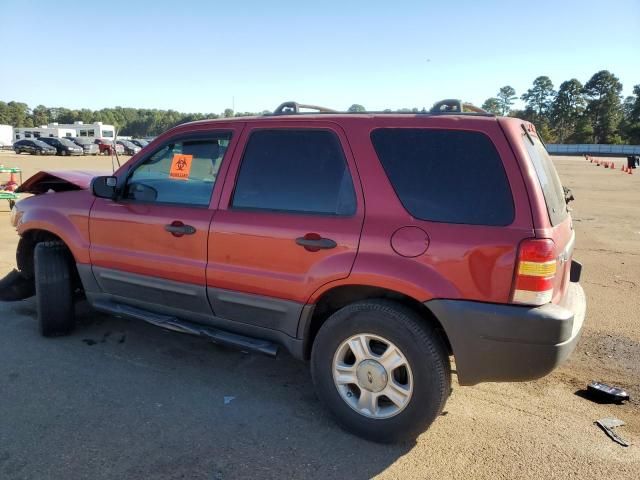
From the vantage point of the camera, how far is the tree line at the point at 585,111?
95250 mm

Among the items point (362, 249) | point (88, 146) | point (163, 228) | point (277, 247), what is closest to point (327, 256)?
point (362, 249)

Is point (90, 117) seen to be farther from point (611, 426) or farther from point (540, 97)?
point (611, 426)

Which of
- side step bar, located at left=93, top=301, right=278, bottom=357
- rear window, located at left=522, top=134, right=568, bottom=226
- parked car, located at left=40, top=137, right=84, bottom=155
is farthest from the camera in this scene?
parked car, located at left=40, top=137, right=84, bottom=155

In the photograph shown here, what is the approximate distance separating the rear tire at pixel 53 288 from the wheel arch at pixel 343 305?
7.61 feet

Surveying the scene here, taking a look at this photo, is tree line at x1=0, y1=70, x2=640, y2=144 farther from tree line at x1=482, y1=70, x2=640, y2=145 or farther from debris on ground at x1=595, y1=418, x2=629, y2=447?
debris on ground at x1=595, y1=418, x2=629, y2=447

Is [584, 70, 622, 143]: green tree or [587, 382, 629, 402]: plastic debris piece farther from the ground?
[584, 70, 622, 143]: green tree

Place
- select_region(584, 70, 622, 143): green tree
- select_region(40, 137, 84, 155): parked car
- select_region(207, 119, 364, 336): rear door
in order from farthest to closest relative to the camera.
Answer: select_region(584, 70, 622, 143): green tree
select_region(40, 137, 84, 155): parked car
select_region(207, 119, 364, 336): rear door

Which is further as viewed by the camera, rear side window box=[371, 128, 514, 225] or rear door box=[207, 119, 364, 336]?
rear door box=[207, 119, 364, 336]

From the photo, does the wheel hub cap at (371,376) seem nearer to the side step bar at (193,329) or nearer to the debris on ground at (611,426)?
the side step bar at (193,329)

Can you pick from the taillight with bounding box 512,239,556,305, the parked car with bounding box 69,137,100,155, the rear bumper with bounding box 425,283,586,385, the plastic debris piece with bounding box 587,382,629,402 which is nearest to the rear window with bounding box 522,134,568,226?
the taillight with bounding box 512,239,556,305

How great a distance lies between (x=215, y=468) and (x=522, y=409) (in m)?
2.04

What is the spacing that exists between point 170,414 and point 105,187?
5.90ft

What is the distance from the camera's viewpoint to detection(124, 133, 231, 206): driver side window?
3.52 m

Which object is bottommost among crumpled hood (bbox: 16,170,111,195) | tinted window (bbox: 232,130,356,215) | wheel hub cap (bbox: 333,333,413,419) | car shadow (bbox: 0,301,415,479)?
car shadow (bbox: 0,301,415,479)
